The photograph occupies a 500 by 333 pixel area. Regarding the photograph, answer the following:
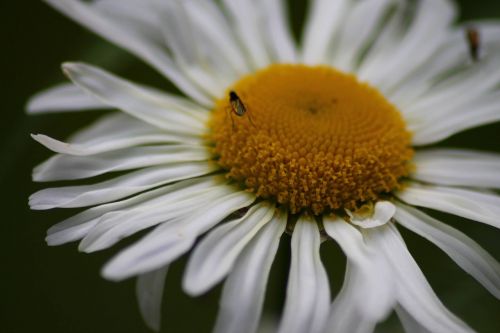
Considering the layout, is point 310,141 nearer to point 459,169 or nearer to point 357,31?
point 459,169

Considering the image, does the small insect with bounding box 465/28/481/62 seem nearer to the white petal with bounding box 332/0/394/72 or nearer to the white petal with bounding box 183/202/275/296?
the white petal with bounding box 332/0/394/72

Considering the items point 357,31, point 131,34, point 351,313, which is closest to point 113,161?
point 131,34

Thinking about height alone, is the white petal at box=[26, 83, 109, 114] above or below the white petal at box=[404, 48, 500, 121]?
above

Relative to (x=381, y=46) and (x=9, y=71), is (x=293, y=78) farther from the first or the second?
(x=9, y=71)

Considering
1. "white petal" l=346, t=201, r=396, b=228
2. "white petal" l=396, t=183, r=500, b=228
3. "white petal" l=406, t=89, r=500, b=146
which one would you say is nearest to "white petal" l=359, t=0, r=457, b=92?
"white petal" l=406, t=89, r=500, b=146

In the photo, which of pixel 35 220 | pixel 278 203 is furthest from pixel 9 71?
pixel 278 203

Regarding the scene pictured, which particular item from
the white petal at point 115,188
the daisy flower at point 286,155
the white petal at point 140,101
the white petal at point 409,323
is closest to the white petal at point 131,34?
the daisy flower at point 286,155

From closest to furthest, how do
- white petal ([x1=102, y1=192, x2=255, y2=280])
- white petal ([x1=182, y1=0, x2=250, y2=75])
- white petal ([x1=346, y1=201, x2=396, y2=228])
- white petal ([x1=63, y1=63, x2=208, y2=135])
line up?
white petal ([x1=102, y1=192, x2=255, y2=280])
white petal ([x1=346, y1=201, x2=396, y2=228])
white petal ([x1=63, y1=63, x2=208, y2=135])
white petal ([x1=182, y1=0, x2=250, y2=75])
